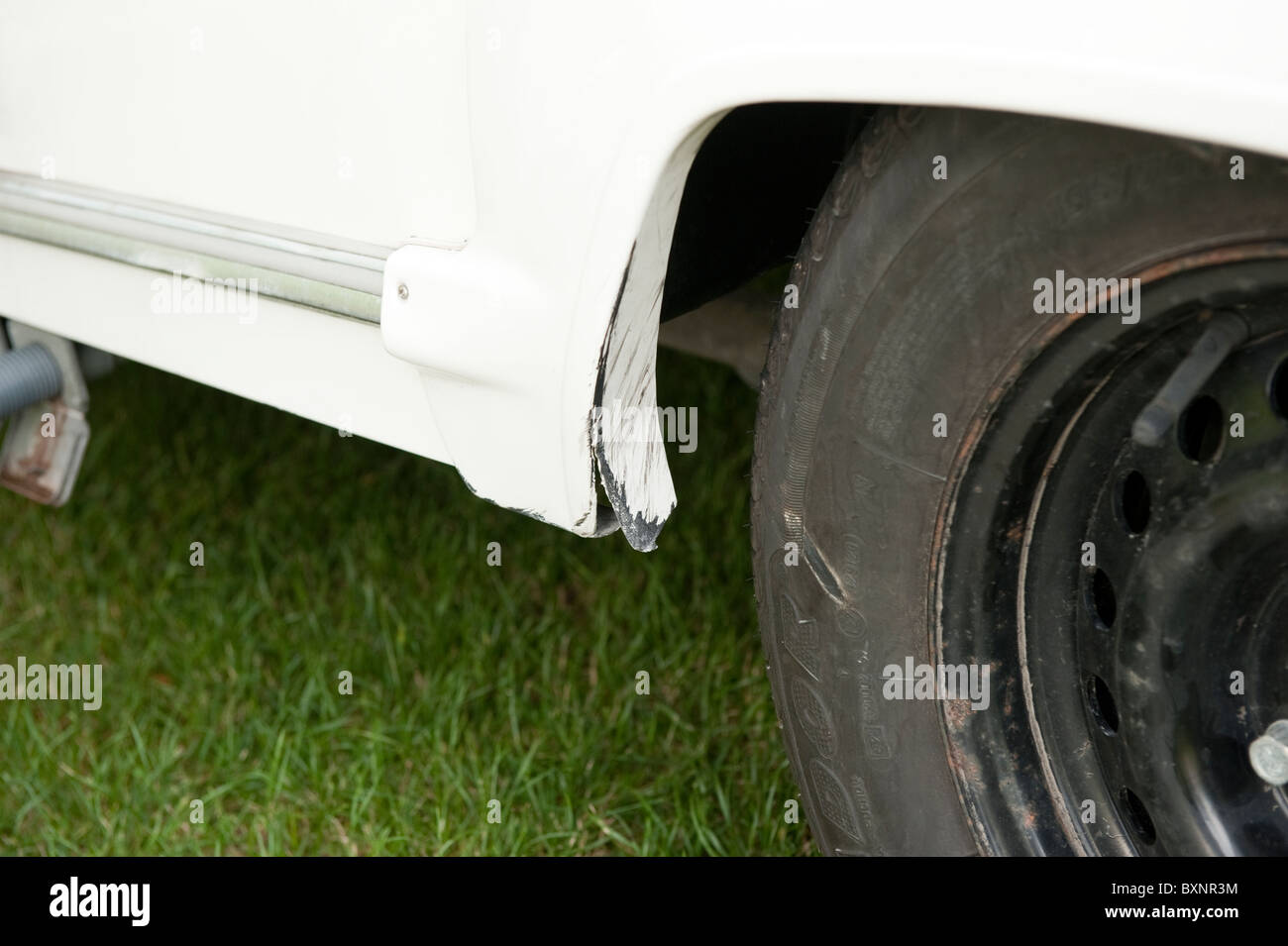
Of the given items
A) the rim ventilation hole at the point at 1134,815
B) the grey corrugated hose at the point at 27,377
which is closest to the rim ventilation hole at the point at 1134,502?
the rim ventilation hole at the point at 1134,815

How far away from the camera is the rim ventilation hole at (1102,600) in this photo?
1147mm

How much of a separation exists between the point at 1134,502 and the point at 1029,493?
0.10 m

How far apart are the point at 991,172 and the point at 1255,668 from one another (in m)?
0.50

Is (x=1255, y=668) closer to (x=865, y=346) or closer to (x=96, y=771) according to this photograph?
(x=865, y=346)

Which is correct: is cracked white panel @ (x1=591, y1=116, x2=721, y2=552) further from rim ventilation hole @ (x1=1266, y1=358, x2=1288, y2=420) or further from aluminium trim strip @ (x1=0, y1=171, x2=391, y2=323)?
rim ventilation hole @ (x1=1266, y1=358, x2=1288, y2=420)

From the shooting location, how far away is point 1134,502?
1.12 m

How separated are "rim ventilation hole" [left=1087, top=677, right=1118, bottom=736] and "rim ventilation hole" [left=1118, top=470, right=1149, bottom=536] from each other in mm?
162

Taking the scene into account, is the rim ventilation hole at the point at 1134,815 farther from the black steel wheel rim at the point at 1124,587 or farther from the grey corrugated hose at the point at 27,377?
the grey corrugated hose at the point at 27,377

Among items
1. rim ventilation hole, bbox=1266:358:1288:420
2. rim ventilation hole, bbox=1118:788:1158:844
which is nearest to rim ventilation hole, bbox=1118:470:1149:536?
rim ventilation hole, bbox=1266:358:1288:420

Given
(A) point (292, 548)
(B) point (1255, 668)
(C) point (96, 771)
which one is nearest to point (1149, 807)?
(B) point (1255, 668)

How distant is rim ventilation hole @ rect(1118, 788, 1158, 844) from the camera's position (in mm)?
1163

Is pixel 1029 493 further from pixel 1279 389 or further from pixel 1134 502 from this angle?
pixel 1279 389

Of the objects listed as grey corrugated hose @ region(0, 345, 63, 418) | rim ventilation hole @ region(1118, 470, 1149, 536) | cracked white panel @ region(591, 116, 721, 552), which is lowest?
rim ventilation hole @ region(1118, 470, 1149, 536)

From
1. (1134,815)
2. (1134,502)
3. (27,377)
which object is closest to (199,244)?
(27,377)
